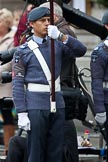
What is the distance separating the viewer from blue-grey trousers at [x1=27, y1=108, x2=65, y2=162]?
7.16 m

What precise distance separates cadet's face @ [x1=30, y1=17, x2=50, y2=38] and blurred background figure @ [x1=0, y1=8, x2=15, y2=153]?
1.44 m

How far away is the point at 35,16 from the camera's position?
7.29m

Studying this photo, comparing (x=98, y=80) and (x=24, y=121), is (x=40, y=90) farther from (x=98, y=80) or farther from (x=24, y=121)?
(x=98, y=80)

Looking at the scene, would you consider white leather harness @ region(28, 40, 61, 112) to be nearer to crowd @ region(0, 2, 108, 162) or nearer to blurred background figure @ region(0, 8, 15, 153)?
crowd @ region(0, 2, 108, 162)

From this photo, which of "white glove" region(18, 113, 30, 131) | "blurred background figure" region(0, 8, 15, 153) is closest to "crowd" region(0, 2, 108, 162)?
"white glove" region(18, 113, 30, 131)

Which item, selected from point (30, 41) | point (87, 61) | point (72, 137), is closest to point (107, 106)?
point (72, 137)

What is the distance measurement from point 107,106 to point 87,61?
2.62m

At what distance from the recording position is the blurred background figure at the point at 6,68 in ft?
31.3

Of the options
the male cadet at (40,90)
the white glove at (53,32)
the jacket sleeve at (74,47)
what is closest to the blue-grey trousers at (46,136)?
the male cadet at (40,90)

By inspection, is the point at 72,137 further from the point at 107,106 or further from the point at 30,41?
the point at 30,41

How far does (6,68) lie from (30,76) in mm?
1552

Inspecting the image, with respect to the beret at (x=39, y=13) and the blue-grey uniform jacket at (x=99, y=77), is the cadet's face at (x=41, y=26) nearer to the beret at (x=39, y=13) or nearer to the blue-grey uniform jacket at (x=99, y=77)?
Answer: the beret at (x=39, y=13)

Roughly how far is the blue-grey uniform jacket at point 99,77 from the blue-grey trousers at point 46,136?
18.1 inches

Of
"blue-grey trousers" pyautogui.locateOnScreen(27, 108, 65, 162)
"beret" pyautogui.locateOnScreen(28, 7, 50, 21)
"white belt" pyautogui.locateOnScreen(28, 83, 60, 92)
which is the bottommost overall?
"blue-grey trousers" pyautogui.locateOnScreen(27, 108, 65, 162)
